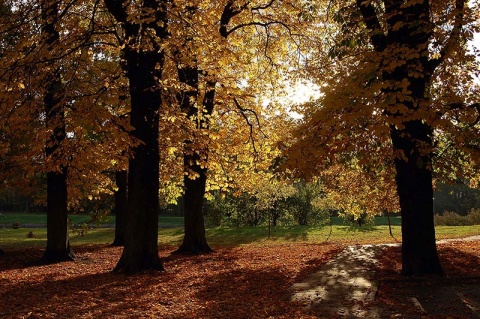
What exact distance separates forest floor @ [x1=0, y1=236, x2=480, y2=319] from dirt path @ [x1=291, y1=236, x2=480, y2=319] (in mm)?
17

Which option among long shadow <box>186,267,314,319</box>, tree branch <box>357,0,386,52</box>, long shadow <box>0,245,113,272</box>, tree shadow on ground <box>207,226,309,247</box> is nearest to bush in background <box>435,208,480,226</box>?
tree shadow on ground <box>207,226,309,247</box>

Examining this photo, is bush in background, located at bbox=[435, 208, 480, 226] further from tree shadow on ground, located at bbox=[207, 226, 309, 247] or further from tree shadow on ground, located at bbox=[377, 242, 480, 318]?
tree shadow on ground, located at bbox=[377, 242, 480, 318]

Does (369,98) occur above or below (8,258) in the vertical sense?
above

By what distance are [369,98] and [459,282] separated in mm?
4546

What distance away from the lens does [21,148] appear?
16781mm

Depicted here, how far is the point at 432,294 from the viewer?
25.7 ft

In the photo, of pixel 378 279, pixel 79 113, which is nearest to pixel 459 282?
pixel 378 279

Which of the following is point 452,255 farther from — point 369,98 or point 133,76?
point 133,76

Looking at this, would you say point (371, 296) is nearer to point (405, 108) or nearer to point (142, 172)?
point (405, 108)

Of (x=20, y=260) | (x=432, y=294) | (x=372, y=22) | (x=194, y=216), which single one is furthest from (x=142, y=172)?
(x=20, y=260)

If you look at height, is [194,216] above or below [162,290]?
above

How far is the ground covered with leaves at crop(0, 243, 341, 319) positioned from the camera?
22.8 ft

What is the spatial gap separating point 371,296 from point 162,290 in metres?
4.02

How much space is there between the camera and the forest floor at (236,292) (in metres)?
6.87
